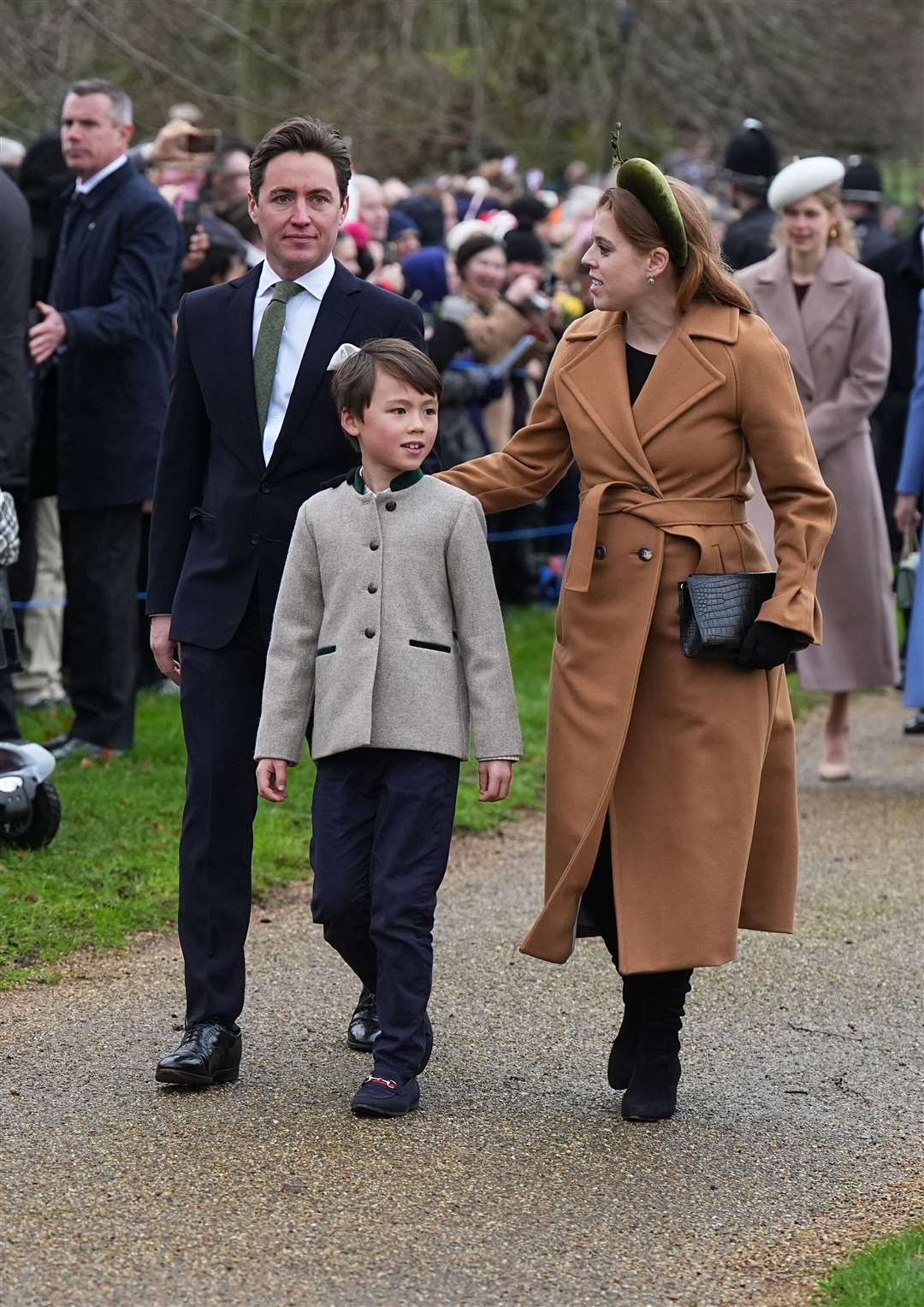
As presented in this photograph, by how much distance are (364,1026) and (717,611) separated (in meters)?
1.34

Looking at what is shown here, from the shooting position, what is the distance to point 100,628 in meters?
7.77

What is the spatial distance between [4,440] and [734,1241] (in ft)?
13.5

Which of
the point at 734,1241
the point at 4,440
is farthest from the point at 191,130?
the point at 734,1241

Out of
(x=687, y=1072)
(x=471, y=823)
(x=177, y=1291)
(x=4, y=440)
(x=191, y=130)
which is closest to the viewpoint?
(x=177, y=1291)

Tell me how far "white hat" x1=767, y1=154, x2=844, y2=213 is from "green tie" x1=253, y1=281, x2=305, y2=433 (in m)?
3.87

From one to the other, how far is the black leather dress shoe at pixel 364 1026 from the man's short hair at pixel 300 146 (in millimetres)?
1843

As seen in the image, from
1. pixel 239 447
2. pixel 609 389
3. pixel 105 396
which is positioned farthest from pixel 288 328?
pixel 105 396

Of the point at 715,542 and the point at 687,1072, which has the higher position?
the point at 715,542

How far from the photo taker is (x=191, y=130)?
9.16 m

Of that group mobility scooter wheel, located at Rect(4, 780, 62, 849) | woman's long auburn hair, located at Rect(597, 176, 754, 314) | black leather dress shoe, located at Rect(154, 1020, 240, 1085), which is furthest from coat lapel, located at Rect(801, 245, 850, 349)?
black leather dress shoe, located at Rect(154, 1020, 240, 1085)

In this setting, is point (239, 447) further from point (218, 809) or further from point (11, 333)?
point (11, 333)

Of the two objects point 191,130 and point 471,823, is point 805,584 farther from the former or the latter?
point 191,130

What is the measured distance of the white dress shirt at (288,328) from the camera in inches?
180

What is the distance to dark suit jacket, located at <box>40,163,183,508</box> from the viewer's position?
7578 mm
